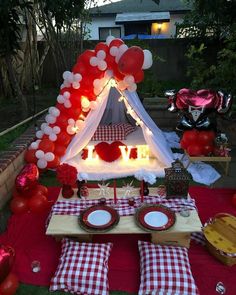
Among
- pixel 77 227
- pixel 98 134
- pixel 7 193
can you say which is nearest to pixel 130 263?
pixel 77 227

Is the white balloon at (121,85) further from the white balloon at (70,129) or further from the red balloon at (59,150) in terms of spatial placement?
the red balloon at (59,150)

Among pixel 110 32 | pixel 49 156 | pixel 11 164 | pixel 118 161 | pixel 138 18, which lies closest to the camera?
pixel 11 164

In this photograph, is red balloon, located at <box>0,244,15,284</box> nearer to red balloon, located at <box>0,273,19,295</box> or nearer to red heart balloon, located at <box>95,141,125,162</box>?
red balloon, located at <box>0,273,19,295</box>

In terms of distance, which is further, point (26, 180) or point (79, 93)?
point (79, 93)

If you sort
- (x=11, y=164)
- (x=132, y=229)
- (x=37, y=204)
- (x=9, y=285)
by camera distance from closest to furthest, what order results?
(x=9, y=285) → (x=132, y=229) → (x=37, y=204) → (x=11, y=164)

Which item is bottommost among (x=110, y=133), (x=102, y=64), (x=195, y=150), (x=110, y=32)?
(x=195, y=150)

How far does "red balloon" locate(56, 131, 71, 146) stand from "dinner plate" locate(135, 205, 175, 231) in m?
2.14

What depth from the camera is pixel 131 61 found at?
14.5ft

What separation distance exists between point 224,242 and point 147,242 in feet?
2.72

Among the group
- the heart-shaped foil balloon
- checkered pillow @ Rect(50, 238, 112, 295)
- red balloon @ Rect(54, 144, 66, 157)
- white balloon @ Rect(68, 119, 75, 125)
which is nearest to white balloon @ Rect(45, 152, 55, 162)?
red balloon @ Rect(54, 144, 66, 157)

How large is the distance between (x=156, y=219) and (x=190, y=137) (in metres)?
2.31

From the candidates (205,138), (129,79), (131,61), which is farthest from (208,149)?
(131,61)

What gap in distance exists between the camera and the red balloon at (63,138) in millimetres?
5066

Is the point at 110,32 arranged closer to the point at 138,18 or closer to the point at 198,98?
the point at 138,18
